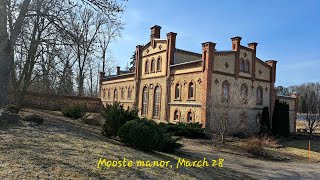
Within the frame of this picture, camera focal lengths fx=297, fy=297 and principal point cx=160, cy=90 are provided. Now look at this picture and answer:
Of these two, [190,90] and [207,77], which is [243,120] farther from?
[190,90]

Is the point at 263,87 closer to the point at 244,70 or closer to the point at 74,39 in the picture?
the point at 244,70

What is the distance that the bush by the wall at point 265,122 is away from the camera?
102ft

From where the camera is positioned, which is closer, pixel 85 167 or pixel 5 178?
pixel 5 178

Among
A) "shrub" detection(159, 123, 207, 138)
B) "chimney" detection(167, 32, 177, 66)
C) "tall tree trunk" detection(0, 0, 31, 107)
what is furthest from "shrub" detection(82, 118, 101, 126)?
"chimney" detection(167, 32, 177, 66)

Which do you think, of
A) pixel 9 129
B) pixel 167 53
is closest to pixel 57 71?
pixel 9 129

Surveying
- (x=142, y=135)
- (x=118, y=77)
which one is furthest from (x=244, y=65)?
(x=142, y=135)

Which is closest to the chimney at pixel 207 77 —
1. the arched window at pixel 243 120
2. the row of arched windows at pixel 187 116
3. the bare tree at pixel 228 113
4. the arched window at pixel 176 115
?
the bare tree at pixel 228 113

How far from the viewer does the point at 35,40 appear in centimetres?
1387

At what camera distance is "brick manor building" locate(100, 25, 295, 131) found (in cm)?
2780

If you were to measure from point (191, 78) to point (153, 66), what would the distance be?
8340 millimetres

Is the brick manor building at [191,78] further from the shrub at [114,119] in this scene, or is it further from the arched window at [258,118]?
the shrub at [114,119]

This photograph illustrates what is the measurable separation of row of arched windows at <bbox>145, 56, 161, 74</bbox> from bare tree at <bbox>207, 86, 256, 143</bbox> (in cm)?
951

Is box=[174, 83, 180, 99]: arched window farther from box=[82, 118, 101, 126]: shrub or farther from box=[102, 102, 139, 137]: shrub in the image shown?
box=[102, 102, 139, 137]: shrub

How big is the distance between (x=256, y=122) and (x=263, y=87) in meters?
4.28
